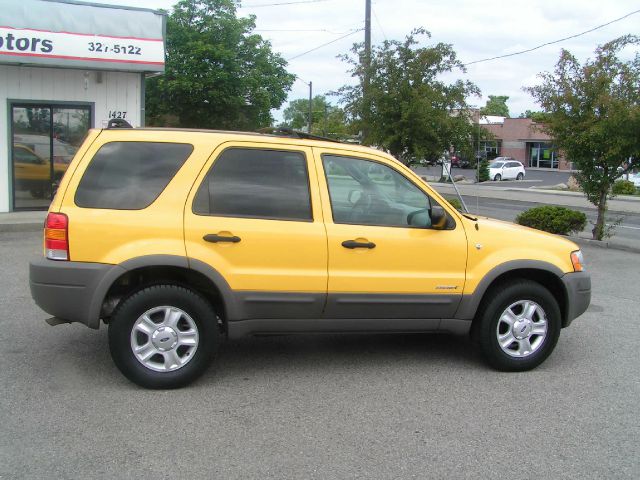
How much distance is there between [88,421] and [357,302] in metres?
2.07

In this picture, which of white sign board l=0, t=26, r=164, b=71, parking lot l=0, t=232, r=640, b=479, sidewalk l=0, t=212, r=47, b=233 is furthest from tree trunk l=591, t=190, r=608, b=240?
sidewalk l=0, t=212, r=47, b=233

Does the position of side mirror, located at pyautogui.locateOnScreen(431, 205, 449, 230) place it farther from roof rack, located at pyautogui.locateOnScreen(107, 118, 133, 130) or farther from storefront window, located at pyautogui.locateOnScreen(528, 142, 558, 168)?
storefront window, located at pyautogui.locateOnScreen(528, 142, 558, 168)

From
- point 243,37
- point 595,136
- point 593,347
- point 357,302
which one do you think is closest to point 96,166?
point 357,302

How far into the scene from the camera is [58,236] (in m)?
4.58

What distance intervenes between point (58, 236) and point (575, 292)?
4.05m

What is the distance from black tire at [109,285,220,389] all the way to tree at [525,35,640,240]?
380 inches

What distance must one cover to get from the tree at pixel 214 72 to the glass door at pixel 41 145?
32.5ft

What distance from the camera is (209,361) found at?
483 centimetres

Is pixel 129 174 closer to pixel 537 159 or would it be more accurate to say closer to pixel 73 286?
pixel 73 286

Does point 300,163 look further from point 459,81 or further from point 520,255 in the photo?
point 459,81

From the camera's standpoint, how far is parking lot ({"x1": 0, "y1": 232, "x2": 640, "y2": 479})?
3.76m

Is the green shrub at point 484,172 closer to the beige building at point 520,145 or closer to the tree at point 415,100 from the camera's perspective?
the beige building at point 520,145

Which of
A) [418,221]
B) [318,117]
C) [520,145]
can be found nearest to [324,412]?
[418,221]

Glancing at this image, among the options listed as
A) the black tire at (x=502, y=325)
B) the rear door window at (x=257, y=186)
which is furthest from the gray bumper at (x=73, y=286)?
the black tire at (x=502, y=325)
